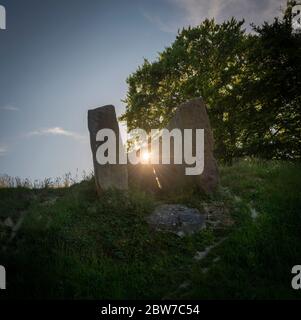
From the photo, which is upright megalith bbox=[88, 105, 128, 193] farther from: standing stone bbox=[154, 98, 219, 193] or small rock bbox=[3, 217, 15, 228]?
small rock bbox=[3, 217, 15, 228]

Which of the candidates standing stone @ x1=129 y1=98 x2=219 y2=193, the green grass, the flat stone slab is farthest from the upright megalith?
the flat stone slab

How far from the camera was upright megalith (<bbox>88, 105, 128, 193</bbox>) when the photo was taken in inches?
478

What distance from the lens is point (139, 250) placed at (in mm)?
9383

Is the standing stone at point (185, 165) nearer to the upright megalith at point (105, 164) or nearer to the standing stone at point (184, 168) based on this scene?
the standing stone at point (184, 168)

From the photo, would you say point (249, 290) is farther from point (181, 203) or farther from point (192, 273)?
point (181, 203)

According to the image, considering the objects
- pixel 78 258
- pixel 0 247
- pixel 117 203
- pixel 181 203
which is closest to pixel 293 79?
pixel 181 203

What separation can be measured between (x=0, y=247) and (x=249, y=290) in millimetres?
6705

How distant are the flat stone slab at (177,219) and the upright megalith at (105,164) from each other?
1.98 m

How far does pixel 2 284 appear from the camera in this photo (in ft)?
25.6

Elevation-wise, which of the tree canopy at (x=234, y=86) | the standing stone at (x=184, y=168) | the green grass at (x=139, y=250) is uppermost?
the tree canopy at (x=234, y=86)

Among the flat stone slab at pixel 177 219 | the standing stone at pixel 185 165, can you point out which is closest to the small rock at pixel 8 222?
the flat stone slab at pixel 177 219

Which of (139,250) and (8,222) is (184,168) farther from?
(8,222)

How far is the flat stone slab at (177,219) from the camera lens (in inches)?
416
